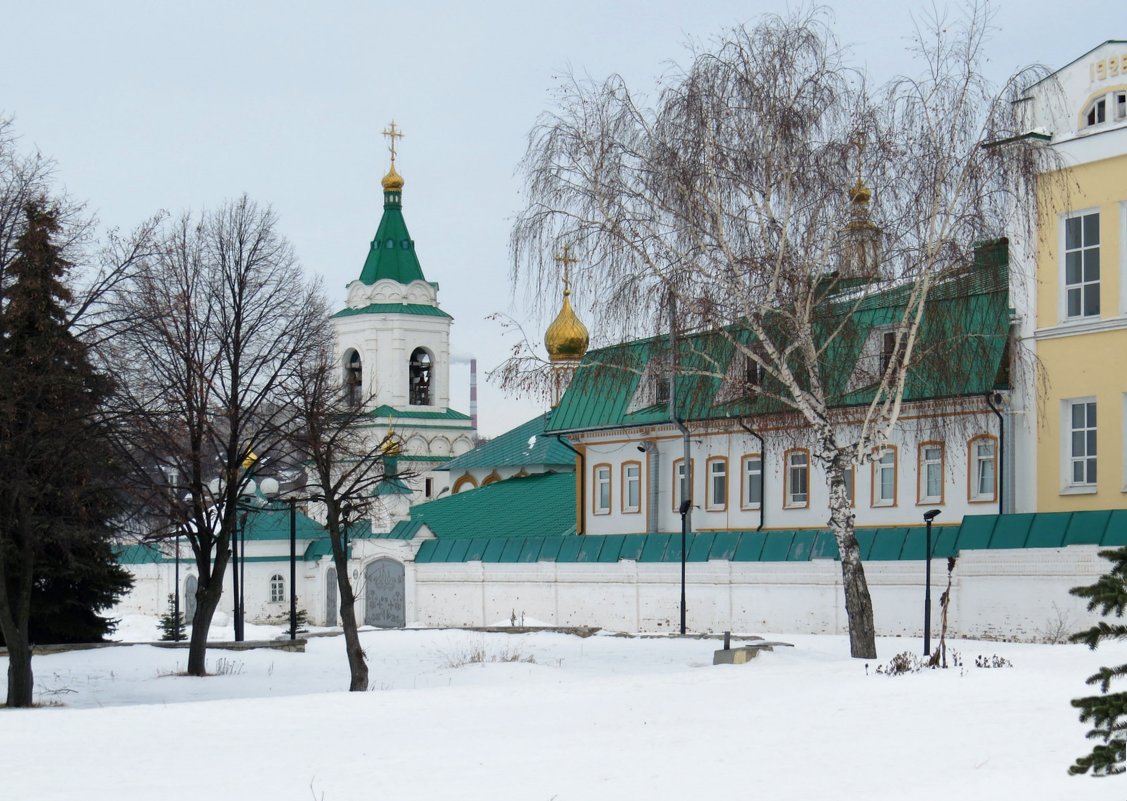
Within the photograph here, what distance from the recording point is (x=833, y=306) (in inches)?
960

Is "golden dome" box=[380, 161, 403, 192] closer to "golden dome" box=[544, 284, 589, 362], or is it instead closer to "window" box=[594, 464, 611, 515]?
"golden dome" box=[544, 284, 589, 362]

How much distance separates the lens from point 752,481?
4016 centimetres

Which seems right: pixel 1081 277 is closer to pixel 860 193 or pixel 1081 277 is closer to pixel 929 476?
pixel 929 476

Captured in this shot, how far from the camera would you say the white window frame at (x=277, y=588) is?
60656 millimetres

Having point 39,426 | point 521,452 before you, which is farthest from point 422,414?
point 39,426

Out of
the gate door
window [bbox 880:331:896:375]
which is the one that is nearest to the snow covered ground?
window [bbox 880:331:896:375]

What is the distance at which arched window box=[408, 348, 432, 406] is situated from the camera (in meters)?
79.1

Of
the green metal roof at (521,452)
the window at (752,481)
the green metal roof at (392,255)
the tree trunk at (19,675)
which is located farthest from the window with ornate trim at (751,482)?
the green metal roof at (392,255)

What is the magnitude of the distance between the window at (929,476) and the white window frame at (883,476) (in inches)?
29.0

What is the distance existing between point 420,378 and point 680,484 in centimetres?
3930

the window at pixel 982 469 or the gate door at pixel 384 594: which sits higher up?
the window at pixel 982 469

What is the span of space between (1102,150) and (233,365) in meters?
15.0

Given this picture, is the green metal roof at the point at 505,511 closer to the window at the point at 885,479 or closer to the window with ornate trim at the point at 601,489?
the window with ornate trim at the point at 601,489

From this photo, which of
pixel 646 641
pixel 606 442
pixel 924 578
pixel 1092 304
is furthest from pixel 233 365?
pixel 606 442
